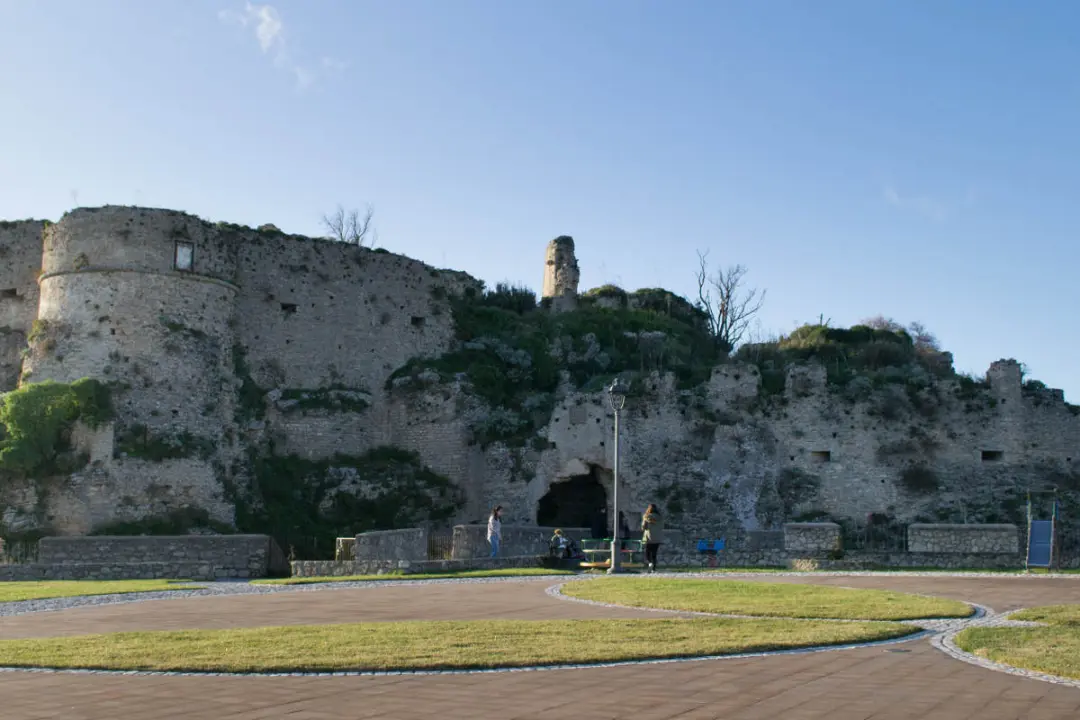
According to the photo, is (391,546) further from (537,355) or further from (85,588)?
(537,355)

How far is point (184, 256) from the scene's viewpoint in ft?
118

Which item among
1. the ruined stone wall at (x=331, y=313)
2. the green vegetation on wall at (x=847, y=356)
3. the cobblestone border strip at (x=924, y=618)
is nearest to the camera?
the cobblestone border strip at (x=924, y=618)

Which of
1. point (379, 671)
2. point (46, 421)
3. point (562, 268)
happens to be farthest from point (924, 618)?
point (562, 268)

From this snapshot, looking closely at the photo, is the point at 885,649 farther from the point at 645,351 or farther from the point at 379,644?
the point at 645,351

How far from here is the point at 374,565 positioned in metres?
24.8

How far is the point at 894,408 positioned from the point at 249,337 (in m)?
20.9

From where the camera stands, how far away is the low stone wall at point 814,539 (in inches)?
1029

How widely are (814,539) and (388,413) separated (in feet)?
57.8

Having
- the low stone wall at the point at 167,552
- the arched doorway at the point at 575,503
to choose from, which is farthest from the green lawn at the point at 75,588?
the arched doorway at the point at 575,503

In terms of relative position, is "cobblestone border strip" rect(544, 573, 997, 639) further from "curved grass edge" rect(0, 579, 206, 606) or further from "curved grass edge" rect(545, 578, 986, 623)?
"curved grass edge" rect(0, 579, 206, 606)

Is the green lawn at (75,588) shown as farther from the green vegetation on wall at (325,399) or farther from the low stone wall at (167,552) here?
the green vegetation on wall at (325,399)

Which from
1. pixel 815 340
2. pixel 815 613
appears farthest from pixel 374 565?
pixel 815 340

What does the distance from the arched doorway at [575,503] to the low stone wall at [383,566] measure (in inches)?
527

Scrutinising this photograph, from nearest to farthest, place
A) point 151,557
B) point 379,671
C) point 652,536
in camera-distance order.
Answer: point 379,671 < point 652,536 < point 151,557
